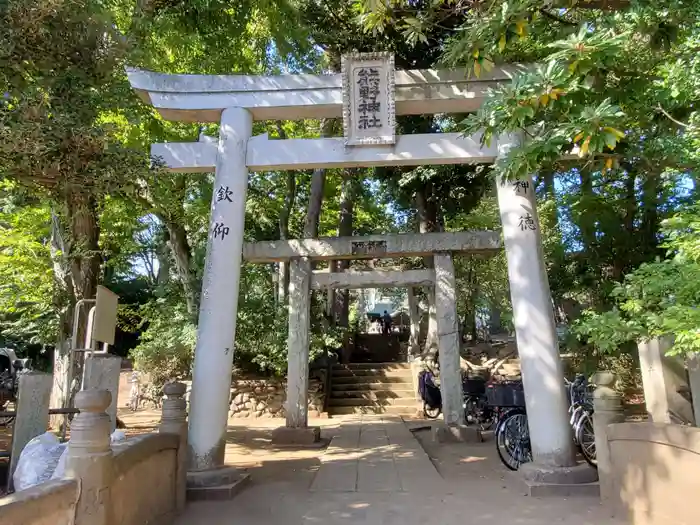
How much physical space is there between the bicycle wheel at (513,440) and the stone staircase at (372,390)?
6340mm

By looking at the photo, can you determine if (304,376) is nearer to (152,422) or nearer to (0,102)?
(152,422)

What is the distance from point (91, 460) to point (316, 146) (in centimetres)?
386

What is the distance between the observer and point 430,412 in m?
11.4

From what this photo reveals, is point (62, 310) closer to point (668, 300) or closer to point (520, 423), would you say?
point (520, 423)

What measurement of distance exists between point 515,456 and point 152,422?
7.96 meters

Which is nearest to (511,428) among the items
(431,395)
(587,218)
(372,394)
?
(587,218)

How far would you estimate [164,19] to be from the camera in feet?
23.2

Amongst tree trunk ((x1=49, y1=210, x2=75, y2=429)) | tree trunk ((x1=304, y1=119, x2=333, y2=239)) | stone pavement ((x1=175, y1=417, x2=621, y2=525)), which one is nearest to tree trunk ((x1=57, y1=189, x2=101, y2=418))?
tree trunk ((x1=49, y1=210, x2=75, y2=429))

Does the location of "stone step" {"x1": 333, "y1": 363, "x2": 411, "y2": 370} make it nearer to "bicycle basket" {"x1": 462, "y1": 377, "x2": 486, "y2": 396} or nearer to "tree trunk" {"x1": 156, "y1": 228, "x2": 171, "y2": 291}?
"bicycle basket" {"x1": 462, "y1": 377, "x2": 486, "y2": 396}

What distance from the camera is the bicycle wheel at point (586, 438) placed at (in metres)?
5.29

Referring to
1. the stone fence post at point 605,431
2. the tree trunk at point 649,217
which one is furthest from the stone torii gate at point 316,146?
the tree trunk at point 649,217

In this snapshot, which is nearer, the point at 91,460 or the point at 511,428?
the point at 91,460

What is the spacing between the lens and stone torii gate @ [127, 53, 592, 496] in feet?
16.6

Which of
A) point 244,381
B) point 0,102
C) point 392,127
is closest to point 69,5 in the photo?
point 0,102
